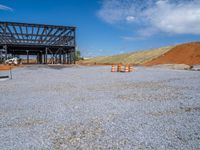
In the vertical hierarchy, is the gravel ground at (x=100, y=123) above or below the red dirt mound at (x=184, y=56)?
below

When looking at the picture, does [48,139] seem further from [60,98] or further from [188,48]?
[188,48]

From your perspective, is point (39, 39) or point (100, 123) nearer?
point (100, 123)

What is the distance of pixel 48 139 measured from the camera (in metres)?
3.76

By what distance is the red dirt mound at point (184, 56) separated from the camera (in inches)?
1372

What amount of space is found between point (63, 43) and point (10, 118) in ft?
116

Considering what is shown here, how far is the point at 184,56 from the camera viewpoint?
123ft

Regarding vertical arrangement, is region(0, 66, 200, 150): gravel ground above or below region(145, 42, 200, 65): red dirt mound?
below

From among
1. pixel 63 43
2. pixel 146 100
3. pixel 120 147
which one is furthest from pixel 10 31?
pixel 120 147

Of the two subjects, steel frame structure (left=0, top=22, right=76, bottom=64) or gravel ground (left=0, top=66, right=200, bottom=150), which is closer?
gravel ground (left=0, top=66, right=200, bottom=150)

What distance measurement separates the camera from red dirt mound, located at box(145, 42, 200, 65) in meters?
34.8

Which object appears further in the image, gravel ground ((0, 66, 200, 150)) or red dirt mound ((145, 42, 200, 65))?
red dirt mound ((145, 42, 200, 65))

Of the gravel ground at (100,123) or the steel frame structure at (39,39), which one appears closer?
the gravel ground at (100,123)

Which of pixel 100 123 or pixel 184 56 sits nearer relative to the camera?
pixel 100 123

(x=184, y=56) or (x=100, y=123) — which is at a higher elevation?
(x=184, y=56)
